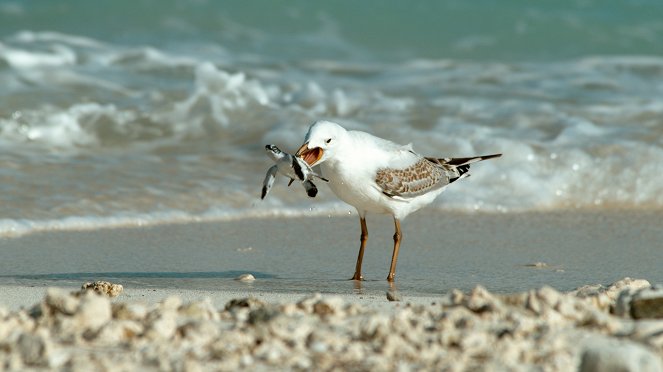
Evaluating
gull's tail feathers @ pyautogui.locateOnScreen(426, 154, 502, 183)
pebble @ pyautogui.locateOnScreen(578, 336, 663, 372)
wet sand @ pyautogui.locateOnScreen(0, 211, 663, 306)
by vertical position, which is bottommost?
pebble @ pyautogui.locateOnScreen(578, 336, 663, 372)

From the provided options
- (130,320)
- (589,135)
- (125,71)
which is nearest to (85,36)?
(125,71)

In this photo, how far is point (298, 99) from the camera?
33.7 feet

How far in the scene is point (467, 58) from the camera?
1300 centimetres

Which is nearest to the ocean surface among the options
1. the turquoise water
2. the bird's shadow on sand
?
the turquoise water

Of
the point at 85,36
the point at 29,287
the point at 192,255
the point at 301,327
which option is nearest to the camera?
the point at 301,327

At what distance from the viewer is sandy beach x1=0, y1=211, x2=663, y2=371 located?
3.04m

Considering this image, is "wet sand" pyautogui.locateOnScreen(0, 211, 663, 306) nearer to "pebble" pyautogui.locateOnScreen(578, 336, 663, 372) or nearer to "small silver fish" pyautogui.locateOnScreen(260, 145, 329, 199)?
"small silver fish" pyautogui.locateOnScreen(260, 145, 329, 199)

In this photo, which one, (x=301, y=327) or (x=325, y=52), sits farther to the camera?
(x=325, y=52)

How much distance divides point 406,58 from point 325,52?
1.01 m

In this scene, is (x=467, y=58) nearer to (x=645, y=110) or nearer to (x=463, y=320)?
(x=645, y=110)

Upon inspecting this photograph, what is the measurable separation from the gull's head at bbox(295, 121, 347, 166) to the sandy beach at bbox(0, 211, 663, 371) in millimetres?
649

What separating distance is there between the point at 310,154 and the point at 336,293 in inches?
27.0

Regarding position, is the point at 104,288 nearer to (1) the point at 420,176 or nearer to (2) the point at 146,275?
(2) the point at 146,275

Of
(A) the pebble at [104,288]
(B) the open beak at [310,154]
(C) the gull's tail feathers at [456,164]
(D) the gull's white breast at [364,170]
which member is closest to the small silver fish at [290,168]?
(B) the open beak at [310,154]
